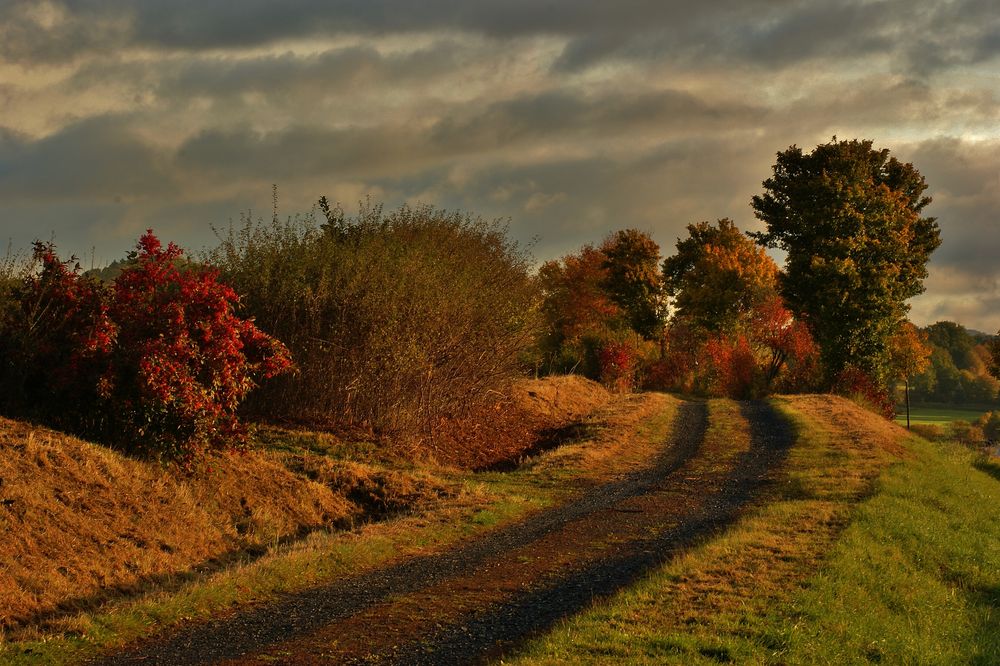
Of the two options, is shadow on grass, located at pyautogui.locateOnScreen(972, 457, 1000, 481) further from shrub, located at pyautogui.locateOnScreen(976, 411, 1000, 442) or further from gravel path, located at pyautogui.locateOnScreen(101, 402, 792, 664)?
shrub, located at pyautogui.locateOnScreen(976, 411, 1000, 442)

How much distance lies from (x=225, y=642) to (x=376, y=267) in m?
14.1

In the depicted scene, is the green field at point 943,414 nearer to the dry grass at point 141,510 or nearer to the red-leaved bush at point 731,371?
the red-leaved bush at point 731,371

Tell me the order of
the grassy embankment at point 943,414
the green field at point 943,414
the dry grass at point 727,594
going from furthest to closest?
the green field at point 943,414
the grassy embankment at point 943,414
the dry grass at point 727,594

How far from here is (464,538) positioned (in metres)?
13.4

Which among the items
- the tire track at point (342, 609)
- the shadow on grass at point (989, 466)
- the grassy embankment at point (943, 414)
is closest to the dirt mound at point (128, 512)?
the tire track at point (342, 609)

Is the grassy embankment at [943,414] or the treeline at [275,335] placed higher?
the treeline at [275,335]

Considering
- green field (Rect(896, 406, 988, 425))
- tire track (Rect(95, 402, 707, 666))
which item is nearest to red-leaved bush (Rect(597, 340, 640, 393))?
tire track (Rect(95, 402, 707, 666))

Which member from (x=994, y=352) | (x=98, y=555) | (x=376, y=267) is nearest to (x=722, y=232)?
(x=994, y=352)

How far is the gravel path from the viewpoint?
8188mm

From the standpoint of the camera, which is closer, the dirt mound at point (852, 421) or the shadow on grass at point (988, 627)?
the shadow on grass at point (988, 627)

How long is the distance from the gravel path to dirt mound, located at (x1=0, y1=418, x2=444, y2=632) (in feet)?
8.26

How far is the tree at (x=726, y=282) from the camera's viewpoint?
61.1 metres

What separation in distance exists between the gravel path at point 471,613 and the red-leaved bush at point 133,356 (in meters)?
5.53

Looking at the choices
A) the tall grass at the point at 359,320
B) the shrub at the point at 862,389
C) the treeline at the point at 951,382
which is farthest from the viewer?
the treeline at the point at 951,382
